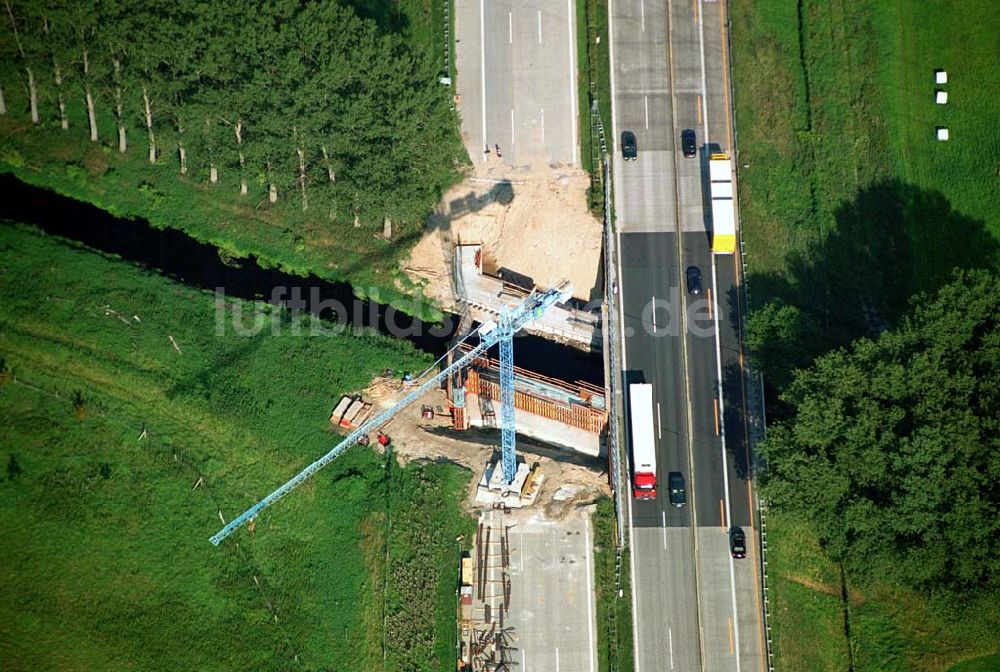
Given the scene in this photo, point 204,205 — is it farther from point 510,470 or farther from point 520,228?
point 510,470

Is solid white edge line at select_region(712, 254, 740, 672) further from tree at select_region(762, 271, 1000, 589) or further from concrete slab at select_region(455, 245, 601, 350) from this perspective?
concrete slab at select_region(455, 245, 601, 350)

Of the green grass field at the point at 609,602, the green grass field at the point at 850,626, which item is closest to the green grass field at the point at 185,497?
the green grass field at the point at 609,602

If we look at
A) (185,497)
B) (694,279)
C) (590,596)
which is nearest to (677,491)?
(590,596)

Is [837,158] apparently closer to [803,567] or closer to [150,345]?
[803,567]

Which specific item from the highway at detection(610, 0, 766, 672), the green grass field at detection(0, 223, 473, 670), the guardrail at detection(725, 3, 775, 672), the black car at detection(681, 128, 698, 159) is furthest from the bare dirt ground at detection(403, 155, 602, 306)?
the guardrail at detection(725, 3, 775, 672)

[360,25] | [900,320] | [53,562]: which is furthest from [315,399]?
[900,320]

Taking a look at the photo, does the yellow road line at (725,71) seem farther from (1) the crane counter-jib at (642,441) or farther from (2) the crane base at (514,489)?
(2) the crane base at (514,489)

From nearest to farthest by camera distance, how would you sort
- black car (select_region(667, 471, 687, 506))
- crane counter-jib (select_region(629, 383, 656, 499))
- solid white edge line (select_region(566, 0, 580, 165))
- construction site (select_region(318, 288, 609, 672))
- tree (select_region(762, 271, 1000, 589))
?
tree (select_region(762, 271, 1000, 589)), construction site (select_region(318, 288, 609, 672)), crane counter-jib (select_region(629, 383, 656, 499)), black car (select_region(667, 471, 687, 506)), solid white edge line (select_region(566, 0, 580, 165))
